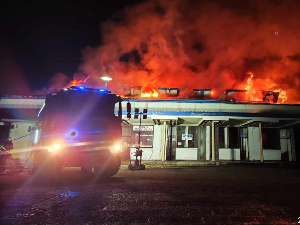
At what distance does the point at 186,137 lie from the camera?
59.3ft

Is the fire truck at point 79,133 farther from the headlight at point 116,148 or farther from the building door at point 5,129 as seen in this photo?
the building door at point 5,129

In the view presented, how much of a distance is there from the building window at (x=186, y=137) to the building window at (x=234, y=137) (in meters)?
3.22

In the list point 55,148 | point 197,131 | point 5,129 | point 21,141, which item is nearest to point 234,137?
point 197,131

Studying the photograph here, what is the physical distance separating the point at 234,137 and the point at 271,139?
3585 millimetres

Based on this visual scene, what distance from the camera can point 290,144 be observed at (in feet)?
61.0

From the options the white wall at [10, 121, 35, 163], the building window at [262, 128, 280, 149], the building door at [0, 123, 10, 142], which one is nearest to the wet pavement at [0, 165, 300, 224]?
the white wall at [10, 121, 35, 163]

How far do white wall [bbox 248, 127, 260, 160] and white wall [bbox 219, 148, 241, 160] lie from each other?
3.79 feet

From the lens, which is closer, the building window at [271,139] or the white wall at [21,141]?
the white wall at [21,141]

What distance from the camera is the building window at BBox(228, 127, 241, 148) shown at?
18234mm

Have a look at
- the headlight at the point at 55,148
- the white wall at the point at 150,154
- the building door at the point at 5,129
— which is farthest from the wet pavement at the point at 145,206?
the building door at the point at 5,129

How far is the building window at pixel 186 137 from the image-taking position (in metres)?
18.0

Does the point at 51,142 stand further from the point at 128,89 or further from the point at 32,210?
the point at 128,89

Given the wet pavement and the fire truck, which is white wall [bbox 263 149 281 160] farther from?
the fire truck

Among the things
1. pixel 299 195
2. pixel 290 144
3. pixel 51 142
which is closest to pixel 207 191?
pixel 299 195
